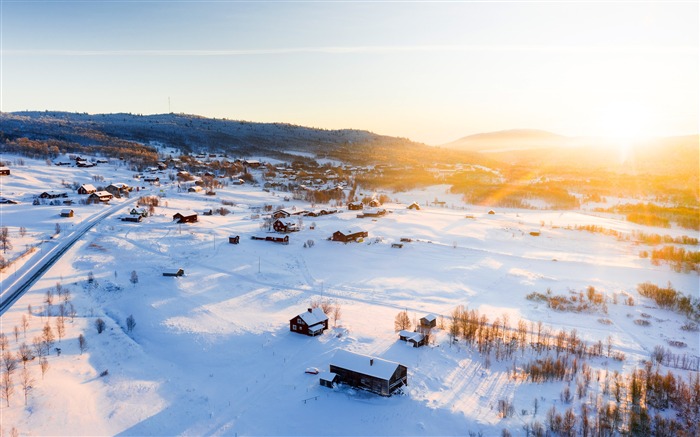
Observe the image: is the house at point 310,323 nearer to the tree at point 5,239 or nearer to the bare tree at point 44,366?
the bare tree at point 44,366

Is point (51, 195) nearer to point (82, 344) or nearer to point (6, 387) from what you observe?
point (82, 344)

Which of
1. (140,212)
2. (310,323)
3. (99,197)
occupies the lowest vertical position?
(310,323)

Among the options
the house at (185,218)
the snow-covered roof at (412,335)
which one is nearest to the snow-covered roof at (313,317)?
the snow-covered roof at (412,335)

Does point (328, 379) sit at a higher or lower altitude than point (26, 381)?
lower

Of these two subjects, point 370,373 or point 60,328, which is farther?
point 60,328

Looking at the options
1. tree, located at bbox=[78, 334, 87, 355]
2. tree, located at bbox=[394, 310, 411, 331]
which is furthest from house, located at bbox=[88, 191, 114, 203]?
tree, located at bbox=[394, 310, 411, 331]

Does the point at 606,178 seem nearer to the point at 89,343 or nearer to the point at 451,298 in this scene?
the point at 451,298

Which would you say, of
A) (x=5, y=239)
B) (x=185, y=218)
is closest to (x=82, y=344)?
(x=5, y=239)
